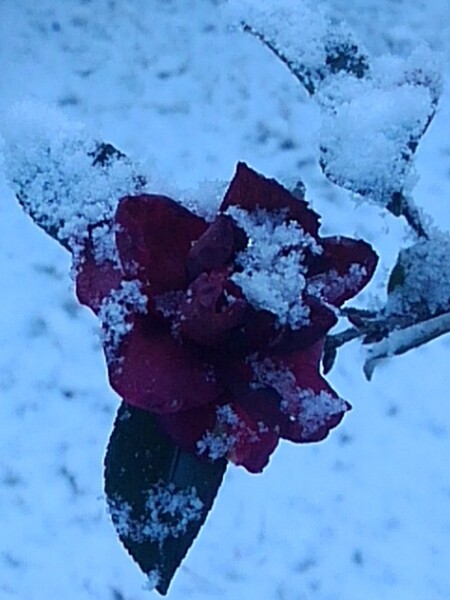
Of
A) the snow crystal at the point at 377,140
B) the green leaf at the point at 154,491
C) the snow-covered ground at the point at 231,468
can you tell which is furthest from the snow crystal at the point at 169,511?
the snow-covered ground at the point at 231,468

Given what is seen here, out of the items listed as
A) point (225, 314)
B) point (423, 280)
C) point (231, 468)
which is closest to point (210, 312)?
point (225, 314)

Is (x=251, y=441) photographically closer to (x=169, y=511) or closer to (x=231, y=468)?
(x=169, y=511)

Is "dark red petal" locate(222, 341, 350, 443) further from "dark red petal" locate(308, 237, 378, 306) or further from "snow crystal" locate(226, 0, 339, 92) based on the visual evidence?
"snow crystal" locate(226, 0, 339, 92)

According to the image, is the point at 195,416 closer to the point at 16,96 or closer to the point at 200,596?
the point at 200,596

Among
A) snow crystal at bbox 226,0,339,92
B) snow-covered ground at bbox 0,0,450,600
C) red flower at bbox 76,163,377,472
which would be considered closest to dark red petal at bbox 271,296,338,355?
red flower at bbox 76,163,377,472

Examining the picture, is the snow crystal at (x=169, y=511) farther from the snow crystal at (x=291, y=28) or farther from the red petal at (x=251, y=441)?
the snow crystal at (x=291, y=28)

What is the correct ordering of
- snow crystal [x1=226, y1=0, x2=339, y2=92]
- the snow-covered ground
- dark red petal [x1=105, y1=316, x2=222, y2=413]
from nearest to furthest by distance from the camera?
dark red petal [x1=105, y1=316, x2=222, y2=413]
snow crystal [x1=226, y1=0, x2=339, y2=92]
the snow-covered ground

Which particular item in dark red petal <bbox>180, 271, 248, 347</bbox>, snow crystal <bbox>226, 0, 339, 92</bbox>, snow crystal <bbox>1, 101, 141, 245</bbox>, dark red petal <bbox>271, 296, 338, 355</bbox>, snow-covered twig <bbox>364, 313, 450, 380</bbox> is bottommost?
dark red petal <bbox>271, 296, 338, 355</bbox>
